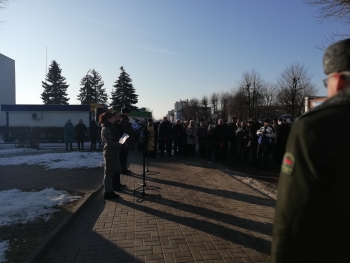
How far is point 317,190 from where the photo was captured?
60.1 inches

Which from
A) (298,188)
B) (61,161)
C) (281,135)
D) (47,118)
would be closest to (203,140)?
(281,135)

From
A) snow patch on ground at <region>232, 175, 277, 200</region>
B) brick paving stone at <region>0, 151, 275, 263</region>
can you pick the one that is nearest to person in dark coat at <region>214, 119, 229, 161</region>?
snow patch on ground at <region>232, 175, 277, 200</region>

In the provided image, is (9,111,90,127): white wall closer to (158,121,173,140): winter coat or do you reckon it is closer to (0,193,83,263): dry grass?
(158,121,173,140): winter coat

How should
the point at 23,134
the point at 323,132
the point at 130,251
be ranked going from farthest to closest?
the point at 23,134
the point at 130,251
the point at 323,132

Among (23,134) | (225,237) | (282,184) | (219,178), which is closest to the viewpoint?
(282,184)

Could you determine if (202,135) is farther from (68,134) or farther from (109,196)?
(109,196)

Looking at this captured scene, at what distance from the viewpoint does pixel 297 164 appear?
1562 mm

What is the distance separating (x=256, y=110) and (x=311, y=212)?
3700cm

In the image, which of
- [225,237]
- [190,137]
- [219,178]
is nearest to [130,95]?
[190,137]

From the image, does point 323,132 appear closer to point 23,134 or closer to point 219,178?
point 219,178

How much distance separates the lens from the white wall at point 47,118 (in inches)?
1179

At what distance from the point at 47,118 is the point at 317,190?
31383 mm

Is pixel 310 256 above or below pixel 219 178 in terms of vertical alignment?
above

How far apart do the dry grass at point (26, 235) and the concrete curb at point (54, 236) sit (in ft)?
0.26
